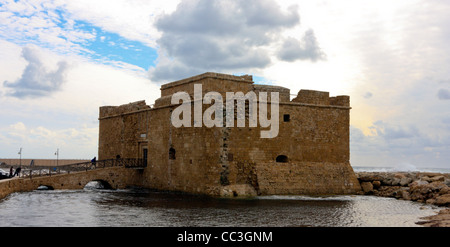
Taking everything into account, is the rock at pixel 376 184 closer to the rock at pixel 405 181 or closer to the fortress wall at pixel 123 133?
the rock at pixel 405 181

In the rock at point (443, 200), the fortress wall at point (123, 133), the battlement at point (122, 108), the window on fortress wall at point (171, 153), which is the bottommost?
the rock at point (443, 200)

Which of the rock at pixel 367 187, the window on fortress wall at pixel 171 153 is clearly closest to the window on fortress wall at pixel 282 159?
the rock at pixel 367 187

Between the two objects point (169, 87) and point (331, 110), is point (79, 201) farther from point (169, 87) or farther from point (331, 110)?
point (331, 110)

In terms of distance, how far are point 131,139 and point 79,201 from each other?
762 centimetres

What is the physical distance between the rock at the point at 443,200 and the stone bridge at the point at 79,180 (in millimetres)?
14812

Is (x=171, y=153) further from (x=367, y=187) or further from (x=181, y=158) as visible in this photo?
(x=367, y=187)

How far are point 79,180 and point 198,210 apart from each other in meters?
9.95

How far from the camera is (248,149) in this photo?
65.3 feet

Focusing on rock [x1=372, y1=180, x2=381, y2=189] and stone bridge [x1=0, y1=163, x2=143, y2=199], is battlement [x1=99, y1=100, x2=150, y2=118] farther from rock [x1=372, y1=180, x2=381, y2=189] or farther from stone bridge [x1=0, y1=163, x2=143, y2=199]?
rock [x1=372, y1=180, x2=381, y2=189]

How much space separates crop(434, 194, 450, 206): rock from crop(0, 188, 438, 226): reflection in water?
0.82m

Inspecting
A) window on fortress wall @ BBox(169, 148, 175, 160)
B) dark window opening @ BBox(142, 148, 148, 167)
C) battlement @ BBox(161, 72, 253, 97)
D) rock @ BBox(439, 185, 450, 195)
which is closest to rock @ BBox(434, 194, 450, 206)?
rock @ BBox(439, 185, 450, 195)

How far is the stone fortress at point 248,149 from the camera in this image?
1955 cm

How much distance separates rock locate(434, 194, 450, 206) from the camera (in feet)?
59.4
